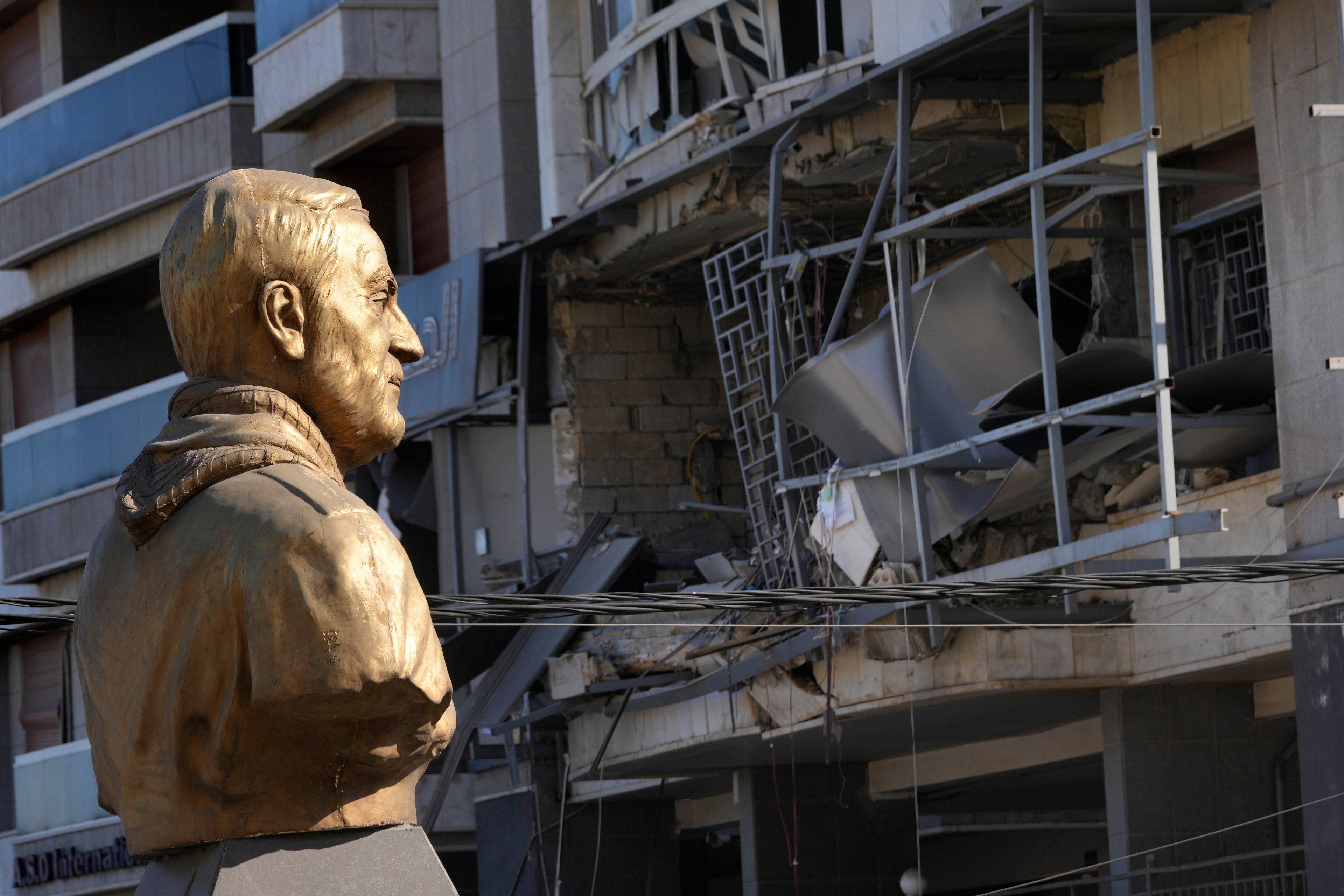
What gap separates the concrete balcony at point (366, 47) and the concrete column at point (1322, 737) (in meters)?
11.4

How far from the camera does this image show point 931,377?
442 inches

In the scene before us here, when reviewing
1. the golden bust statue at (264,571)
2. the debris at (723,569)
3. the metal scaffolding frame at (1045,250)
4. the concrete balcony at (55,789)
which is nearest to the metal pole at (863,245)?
the metal scaffolding frame at (1045,250)

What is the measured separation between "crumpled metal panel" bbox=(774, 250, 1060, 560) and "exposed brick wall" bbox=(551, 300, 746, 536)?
518 centimetres

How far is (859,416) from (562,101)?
544 centimetres

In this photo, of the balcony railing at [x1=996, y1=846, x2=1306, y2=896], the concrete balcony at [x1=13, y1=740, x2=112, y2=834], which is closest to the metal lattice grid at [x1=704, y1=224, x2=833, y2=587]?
the balcony railing at [x1=996, y1=846, x2=1306, y2=896]

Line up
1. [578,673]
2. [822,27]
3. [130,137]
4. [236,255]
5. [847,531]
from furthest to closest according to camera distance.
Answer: [130,137], [578,673], [822,27], [847,531], [236,255]

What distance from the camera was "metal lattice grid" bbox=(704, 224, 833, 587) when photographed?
41.2 feet

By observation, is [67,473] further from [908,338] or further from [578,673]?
[908,338]

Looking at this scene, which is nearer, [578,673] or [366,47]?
[578,673]

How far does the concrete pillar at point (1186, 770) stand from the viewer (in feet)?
37.8

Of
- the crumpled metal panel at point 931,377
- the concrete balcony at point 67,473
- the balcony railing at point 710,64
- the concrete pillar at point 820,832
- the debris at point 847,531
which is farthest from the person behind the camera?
the concrete balcony at point 67,473

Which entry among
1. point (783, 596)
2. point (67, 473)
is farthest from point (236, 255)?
point (67, 473)

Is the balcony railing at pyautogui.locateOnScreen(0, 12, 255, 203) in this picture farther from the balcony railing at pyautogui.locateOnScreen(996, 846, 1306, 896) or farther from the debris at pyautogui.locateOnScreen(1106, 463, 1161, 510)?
the balcony railing at pyautogui.locateOnScreen(996, 846, 1306, 896)

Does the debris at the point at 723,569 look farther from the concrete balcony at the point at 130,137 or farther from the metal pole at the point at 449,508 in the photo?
the concrete balcony at the point at 130,137
